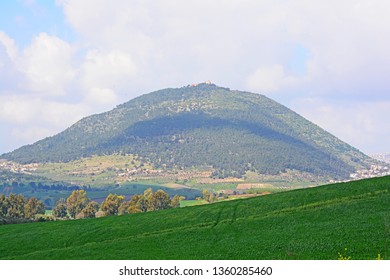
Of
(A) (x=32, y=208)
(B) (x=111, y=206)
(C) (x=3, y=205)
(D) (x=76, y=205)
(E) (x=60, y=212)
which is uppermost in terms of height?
(C) (x=3, y=205)

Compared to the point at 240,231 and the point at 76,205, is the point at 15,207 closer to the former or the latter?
the point at 76,205

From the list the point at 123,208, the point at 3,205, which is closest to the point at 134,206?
the point at 123,208

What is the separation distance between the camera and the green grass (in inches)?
1815

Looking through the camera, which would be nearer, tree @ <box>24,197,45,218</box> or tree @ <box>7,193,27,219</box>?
tree @ <box>7,193,27,219</box>

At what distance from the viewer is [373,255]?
40.1 m

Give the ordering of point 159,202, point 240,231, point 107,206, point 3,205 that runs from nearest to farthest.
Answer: point 240,231 < point 3,205 < point 159,202 < point 107,206

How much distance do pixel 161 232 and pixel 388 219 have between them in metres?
25.2

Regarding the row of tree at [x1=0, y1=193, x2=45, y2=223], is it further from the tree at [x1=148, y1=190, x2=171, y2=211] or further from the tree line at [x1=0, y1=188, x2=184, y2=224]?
the tree at [x1=148, y1=190, x2=171, y2=211]

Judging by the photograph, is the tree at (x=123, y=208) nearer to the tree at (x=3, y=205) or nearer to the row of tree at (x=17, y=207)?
the row of tree at (x=17, y=207)

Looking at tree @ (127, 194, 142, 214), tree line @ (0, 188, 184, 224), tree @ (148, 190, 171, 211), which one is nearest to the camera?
tree @ (127, 194, 142, 214)

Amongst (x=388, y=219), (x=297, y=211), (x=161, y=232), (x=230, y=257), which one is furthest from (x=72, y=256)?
(x=388, y=219)

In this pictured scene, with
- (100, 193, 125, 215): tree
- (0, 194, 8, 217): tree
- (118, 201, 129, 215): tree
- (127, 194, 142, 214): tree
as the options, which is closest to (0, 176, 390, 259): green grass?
(127, 194, 142, 214): tree

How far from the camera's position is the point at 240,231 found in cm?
5719
